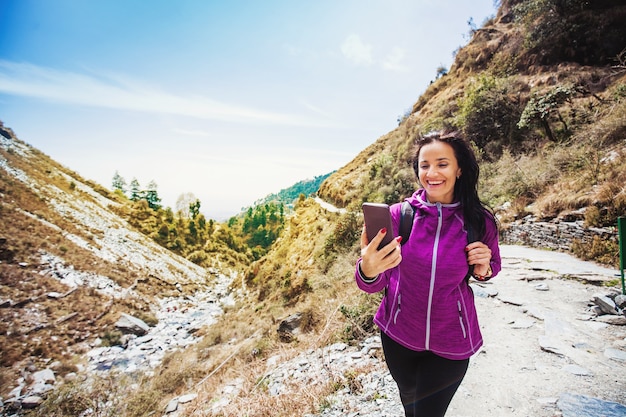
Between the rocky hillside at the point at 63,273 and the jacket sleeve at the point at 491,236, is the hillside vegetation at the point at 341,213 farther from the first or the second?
the jacket sleeve at the point at 491,236

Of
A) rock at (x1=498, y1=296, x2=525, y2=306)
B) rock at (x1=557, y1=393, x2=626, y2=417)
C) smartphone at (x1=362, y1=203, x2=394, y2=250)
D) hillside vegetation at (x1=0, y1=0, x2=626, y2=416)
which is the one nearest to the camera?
smartphone at (x1=362, y1=203, x2=394, y2=250)

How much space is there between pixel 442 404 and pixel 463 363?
244 millimetres

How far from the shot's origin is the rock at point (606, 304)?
12.0 feet

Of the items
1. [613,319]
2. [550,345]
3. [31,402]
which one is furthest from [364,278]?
[31,402]

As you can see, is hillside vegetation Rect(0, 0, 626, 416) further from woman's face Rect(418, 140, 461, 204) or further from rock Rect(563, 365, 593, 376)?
rock Rect(563, 365, 593, 376)

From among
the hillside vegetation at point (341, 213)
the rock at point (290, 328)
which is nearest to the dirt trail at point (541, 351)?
the hillside vegetation at point (341, 213)

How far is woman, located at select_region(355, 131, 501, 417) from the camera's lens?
1.38 metres

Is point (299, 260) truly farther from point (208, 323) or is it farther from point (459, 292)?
point (459, 292)

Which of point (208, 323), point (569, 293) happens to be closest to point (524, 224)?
point (569, 293)

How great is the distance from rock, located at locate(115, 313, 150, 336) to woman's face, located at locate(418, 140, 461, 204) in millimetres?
20773

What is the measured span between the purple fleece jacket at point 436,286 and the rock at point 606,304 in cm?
393

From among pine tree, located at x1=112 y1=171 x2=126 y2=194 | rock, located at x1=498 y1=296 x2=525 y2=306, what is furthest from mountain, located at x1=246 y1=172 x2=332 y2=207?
rock, located at x1=498 y1=296 x2=525 y2=306

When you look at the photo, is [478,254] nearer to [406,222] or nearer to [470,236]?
[470,236]

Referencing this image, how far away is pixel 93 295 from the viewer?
1847cm
